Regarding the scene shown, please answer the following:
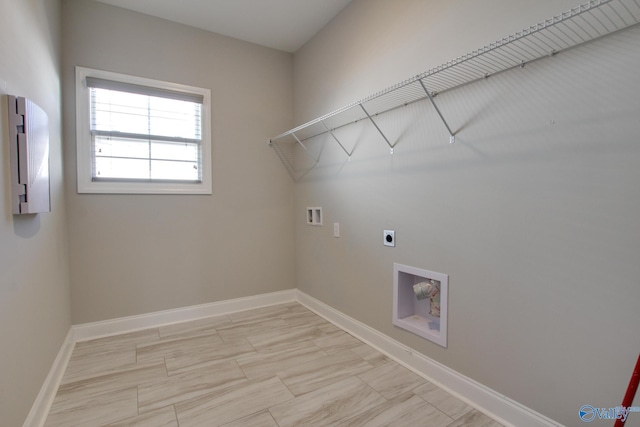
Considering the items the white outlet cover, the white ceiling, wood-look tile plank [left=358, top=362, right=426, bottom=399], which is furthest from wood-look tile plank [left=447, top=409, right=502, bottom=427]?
the white ceiling

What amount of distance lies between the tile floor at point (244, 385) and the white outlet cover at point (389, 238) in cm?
81

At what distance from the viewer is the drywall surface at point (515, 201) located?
3.77 feet

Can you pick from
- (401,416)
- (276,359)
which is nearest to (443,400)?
(401,416)

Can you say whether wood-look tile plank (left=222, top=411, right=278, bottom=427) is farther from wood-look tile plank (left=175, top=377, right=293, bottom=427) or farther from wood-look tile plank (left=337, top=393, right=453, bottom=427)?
wood-look tile plank (left=337, top=393, right=453, bottom=427)

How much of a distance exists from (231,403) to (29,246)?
1.30 m

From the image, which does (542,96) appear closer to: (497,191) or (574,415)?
(497,191)

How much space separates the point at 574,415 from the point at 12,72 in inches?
110

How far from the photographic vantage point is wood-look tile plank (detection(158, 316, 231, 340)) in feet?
8.33

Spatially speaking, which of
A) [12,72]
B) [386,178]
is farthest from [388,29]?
[12,72]

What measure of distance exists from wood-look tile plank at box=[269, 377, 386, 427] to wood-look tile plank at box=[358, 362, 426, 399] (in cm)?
6

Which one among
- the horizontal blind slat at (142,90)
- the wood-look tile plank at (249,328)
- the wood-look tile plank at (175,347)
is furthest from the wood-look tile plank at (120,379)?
the horizontal blind slat at (142,90)

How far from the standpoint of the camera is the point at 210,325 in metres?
2.73

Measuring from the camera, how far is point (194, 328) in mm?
2664

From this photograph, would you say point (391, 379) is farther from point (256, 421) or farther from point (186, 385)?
point (186, 385)
